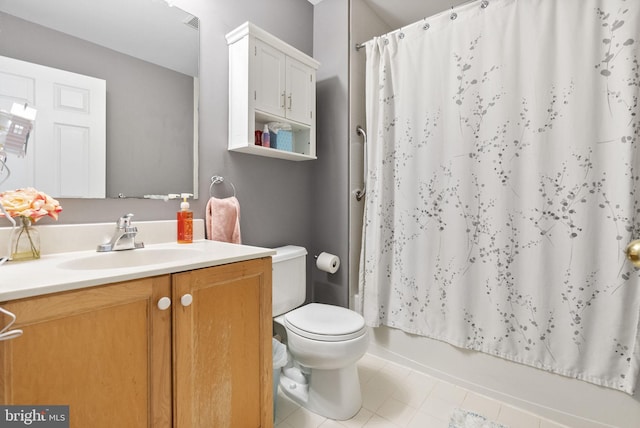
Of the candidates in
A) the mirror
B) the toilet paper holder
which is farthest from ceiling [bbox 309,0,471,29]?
the toilet paper holder

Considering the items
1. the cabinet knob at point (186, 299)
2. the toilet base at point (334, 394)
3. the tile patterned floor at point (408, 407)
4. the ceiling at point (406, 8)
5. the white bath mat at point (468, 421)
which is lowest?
the tile patterned floor at point (408, 407)

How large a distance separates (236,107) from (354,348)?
4.38ft

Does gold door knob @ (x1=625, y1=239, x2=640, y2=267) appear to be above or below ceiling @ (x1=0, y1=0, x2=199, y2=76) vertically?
below

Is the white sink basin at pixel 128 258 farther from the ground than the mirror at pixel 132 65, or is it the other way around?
the mirror at pixel 132 65

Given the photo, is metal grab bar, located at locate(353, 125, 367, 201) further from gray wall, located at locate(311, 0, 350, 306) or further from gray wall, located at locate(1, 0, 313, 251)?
gray wall, located at locate(1, 0, 313, 251)

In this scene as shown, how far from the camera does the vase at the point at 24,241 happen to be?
0.95 meters

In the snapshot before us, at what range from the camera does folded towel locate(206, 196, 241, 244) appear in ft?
4.91

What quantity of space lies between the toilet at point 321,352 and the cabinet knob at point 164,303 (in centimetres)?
70

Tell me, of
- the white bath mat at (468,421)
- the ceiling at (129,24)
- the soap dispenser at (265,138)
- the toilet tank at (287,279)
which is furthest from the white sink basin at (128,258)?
the white bath mat at (468,421)

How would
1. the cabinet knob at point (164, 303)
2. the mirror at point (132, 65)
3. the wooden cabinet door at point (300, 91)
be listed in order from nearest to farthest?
the cabinet knob at point (164, 303)
the mirror at point (132, 65)
the wooden cabinet door at point (300, 91)

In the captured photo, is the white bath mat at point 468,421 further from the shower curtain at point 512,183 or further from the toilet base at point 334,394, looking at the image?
the toilet base at point 334,394

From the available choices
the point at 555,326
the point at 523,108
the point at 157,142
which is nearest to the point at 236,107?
the point at 157,142

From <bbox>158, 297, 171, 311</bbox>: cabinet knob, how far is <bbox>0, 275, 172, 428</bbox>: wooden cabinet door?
13 millimetres

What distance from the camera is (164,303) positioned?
83 cm
